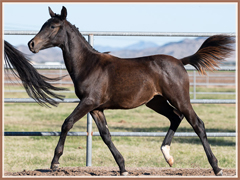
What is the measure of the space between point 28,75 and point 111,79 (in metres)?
1.16

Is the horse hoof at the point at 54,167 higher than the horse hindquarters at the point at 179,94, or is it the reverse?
the horse hindquarters at the point at 179,94

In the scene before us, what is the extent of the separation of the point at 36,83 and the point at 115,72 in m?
1.10

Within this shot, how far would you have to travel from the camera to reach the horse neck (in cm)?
463

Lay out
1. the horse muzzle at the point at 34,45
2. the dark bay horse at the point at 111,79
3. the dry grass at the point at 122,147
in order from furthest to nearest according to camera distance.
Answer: the dry grass at the point at 122,147 → the dark bay horse at the point at 111,79 → the horse muzzle at the point at 34,45

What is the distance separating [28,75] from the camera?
5.00 m

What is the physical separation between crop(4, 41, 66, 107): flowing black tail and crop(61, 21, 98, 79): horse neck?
457mm

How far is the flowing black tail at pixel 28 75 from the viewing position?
5.00m

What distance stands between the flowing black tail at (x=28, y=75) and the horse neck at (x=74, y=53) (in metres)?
0.46

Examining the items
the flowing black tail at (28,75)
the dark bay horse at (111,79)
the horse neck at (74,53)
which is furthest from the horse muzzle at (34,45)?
the flowing black tail at (28,75)

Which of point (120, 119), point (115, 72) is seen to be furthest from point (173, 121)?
point (120, 119)

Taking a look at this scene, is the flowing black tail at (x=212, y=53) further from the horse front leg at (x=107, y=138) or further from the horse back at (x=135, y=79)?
the horse front leg at (x=107, y=138)

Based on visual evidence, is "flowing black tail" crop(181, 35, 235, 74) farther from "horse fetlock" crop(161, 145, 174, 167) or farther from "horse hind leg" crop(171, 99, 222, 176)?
"horse fetlock" crop(161, 145, 174, 167)

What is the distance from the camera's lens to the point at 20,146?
7883 millimetres

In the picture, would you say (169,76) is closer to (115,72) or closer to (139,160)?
(115,72)
